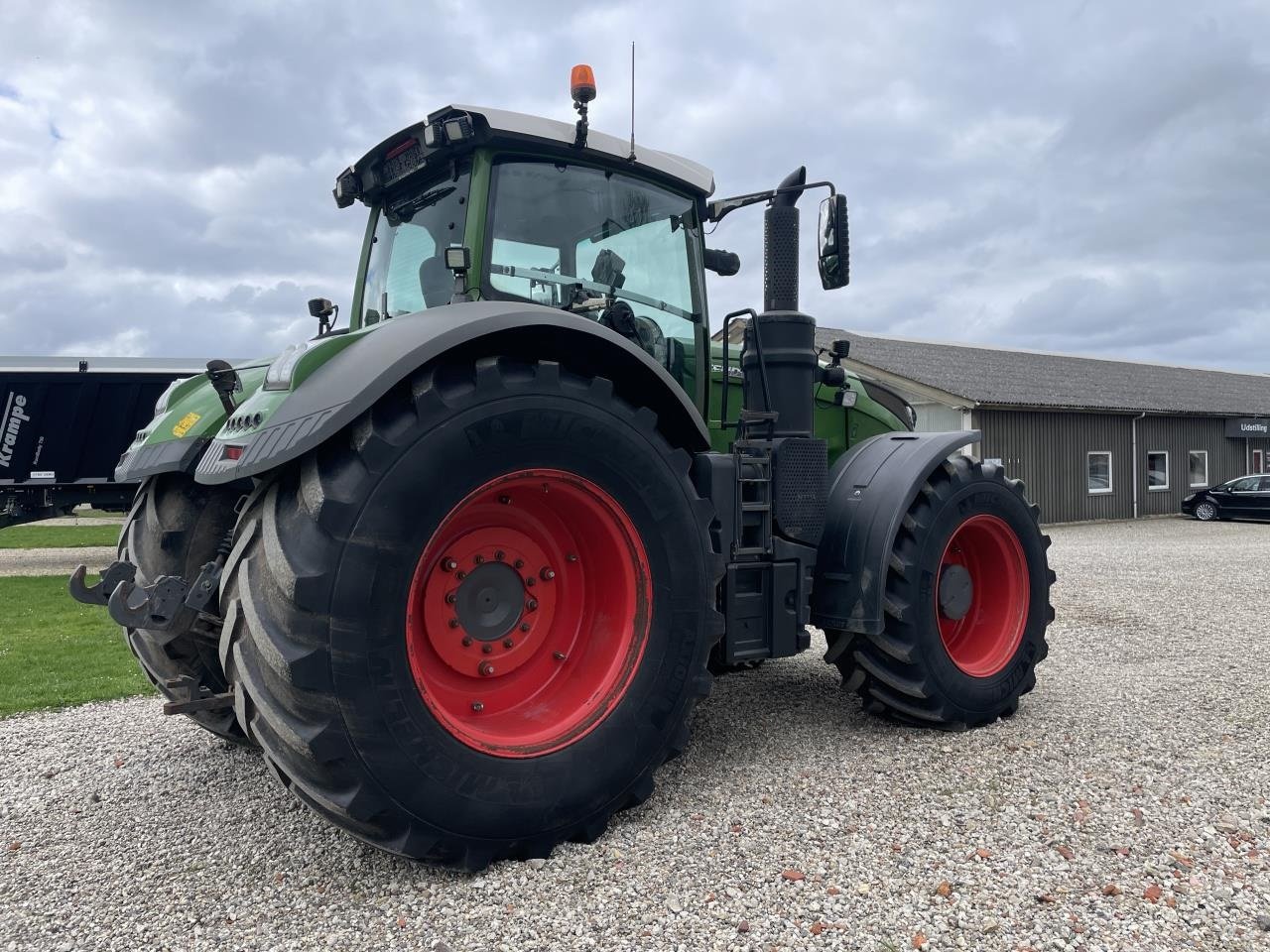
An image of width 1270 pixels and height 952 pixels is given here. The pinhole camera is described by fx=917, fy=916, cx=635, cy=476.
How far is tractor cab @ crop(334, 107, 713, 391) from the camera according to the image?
3.58 metres

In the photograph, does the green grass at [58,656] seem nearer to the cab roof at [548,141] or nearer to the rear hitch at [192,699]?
the rear hitch at [192,699]

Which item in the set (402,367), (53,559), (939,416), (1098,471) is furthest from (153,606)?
(1098,471)

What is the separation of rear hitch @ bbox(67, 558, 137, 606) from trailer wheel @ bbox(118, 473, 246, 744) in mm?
121

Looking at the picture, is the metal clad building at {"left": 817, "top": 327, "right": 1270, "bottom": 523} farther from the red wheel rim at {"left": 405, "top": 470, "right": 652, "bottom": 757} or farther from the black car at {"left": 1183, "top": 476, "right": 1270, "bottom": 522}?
the red wheel rim at {"left": 405, "top": 470, "right": 652, "bottom": 757}

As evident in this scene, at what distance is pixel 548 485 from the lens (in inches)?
123

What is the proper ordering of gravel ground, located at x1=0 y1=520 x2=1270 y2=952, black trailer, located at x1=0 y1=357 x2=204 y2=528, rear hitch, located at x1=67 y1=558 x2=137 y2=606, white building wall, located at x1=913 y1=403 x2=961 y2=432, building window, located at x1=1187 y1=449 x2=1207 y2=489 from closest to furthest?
gravel ground, located at x1=0 y1=520 x2=1270 y2=952 < rear hitch, located at x1=67 y1=558 x2=137 y2=606 < black trailer, located at x1=0 y1=357 x2=204 y2=528 < white building wall, located at x1=913 y1=403 x2=961 y2=432 < building window, located at x1=1187 y1=449 x2=1207 y2=489

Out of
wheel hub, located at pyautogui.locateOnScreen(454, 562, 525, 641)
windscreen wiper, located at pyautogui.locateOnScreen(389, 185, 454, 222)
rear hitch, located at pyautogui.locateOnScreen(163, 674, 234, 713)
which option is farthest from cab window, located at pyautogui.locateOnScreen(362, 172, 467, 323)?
rear hitch, located at pyautogui.locateOnScreen(163, 674, 234, 713)

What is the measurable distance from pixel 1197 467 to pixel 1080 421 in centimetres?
595

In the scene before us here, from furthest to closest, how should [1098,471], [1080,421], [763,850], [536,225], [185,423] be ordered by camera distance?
→ [1098,471], [1080,421], [185,423], [536,225], [763,850]

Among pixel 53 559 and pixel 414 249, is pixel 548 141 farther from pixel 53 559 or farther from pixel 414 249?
pixel 53 559

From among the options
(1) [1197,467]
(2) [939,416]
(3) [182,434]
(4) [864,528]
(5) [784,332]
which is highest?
(2) [939,416]

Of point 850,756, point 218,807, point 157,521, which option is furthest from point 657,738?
point 157,521

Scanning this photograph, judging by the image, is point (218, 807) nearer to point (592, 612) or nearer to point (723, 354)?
point (592, 612)

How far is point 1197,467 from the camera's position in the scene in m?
25.7
